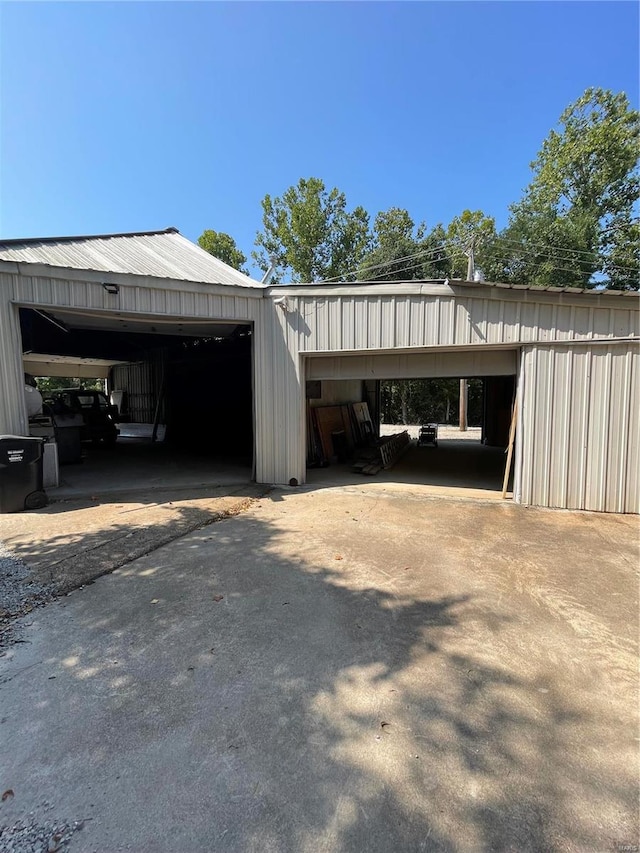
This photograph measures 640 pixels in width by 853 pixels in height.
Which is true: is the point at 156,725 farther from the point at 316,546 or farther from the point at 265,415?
the point at 265,415

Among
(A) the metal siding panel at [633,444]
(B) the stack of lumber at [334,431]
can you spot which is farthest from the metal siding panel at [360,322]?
(A) the metal siding panel at [633,444]

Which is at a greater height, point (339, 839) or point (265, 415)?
point (265, 415)

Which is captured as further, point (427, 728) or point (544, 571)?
point (544, 571)

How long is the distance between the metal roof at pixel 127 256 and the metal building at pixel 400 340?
0.05 meters

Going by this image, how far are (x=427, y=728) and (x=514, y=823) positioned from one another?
0.51 meters

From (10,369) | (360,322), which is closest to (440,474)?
(360,322)

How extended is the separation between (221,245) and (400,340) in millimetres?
24198

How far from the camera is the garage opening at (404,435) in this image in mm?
7168

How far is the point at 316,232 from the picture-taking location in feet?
84.6

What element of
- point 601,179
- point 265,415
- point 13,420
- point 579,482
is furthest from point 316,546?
point 601,179

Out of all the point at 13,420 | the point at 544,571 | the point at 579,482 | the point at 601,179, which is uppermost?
the point at 601,179

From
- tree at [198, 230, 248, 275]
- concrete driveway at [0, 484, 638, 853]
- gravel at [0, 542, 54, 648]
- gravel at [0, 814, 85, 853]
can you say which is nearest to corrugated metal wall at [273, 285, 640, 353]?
concrete driveway at [0, 484, 638, 853]

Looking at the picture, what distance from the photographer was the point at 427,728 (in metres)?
1.99

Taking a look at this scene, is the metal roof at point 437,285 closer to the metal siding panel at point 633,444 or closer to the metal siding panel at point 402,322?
the metal siding panel at point 402,322
